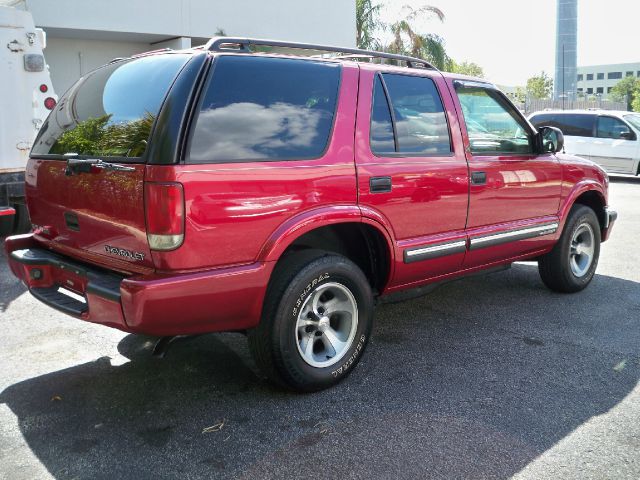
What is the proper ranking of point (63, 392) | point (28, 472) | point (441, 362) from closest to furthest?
point (28, 472)
point (63, 392)
point (441, 362)

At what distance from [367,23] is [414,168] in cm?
2234

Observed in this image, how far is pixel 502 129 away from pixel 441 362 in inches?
75.1

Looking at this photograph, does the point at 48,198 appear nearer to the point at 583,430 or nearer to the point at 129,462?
the point at 129,462

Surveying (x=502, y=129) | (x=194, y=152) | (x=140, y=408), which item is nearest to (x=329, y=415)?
(x=140, y=408)

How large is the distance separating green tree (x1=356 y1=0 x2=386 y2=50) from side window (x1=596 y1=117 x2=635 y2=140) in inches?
436

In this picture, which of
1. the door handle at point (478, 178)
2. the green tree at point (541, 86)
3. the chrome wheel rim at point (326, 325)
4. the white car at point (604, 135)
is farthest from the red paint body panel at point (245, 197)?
the green tree at point (541, 86)

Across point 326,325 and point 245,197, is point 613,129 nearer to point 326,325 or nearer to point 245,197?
point 326,325

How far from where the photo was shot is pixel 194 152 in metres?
3.23

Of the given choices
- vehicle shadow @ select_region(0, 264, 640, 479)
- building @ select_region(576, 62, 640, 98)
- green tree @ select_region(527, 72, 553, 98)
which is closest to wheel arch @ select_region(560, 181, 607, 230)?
vehicle shadow @ select_region(0, 264, 640, 479)

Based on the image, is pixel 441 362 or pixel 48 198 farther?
pixel 441 362

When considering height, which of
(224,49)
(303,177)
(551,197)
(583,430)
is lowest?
(583,430)

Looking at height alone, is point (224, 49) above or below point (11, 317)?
above

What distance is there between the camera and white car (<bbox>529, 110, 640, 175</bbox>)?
618 inches

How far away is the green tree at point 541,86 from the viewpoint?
8464 cm
